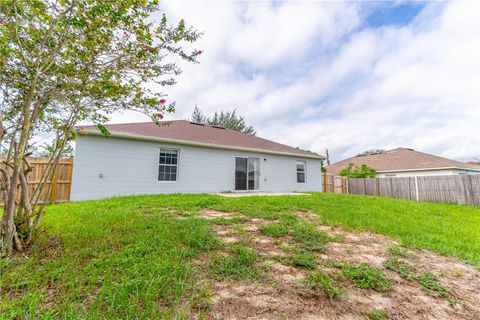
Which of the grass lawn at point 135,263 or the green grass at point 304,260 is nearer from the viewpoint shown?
the grass lawn at point 135,263

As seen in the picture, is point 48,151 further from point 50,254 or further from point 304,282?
point 304,282

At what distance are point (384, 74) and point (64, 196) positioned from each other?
13729 mm

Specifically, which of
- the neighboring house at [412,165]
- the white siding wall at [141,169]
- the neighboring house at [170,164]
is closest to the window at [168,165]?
the neighboring house at [170,164]

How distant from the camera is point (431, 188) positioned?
10352 mm

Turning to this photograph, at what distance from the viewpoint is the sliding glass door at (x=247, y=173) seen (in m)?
10.7

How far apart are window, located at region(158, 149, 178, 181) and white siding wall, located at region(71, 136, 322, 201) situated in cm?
19

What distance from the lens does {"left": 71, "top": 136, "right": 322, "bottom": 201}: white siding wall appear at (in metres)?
7.43

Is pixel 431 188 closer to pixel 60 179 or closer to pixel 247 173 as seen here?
pixel 247 173

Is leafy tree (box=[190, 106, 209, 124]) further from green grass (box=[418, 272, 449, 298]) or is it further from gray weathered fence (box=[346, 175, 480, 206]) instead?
green grass (box=[418, 272, 449, 298])

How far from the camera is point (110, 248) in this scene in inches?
105

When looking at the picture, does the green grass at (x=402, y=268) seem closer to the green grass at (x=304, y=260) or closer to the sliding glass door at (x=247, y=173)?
the green grass at (x=304, y=260)

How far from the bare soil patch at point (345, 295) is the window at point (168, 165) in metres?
7.05

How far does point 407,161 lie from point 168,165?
18.5 m

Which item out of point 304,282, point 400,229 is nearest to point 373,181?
point 400,229
